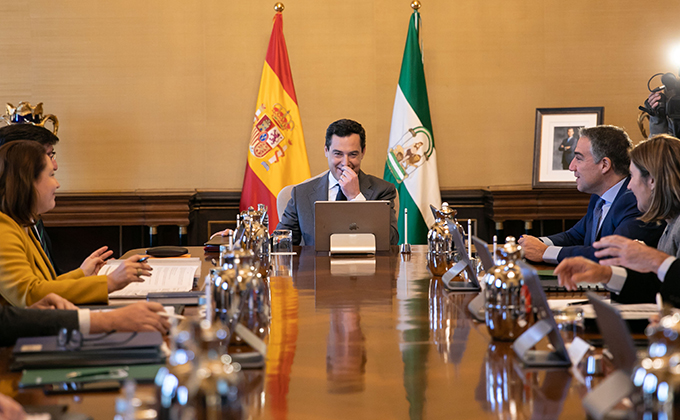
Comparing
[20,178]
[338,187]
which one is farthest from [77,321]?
[338,187]

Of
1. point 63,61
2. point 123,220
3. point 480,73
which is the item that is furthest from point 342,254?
point 63,61

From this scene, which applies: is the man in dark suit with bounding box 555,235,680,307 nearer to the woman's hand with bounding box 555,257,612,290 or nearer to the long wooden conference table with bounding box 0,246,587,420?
the woman's hand with bounding box 555,257,612,290

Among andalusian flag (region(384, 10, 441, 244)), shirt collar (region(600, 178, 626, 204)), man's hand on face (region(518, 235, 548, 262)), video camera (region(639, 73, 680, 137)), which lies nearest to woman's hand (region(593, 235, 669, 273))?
man's hand on face (region(518, 235, 548, 262))

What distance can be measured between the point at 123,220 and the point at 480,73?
11.0 feet

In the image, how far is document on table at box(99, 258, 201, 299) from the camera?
2.43 meters

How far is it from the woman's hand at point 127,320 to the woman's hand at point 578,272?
1125 millimetres

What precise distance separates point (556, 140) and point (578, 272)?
13.2 ft

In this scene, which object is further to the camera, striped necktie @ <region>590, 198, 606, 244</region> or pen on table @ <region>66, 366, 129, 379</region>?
striped necktie @ <region>590, 198, 606, 244</region>

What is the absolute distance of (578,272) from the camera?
198 centimetres

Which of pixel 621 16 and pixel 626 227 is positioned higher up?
pixel 621 16

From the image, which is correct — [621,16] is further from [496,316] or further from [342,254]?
[496,316]

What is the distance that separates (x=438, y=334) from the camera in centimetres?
181

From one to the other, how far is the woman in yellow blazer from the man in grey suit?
156cm

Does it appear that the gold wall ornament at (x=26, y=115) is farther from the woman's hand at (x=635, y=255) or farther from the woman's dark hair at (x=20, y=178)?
the woman's hand at (x=635, y=255)
